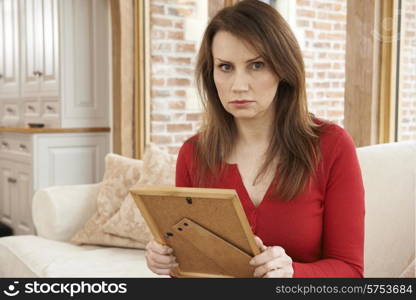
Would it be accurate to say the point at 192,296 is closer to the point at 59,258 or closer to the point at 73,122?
the point at 59,258

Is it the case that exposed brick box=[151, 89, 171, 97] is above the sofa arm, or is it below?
above

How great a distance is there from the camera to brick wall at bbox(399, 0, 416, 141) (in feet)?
6.48

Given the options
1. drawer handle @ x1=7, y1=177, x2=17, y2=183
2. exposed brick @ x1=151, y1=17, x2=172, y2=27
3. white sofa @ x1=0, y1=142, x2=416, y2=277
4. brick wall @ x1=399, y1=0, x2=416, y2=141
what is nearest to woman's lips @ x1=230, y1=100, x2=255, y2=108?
white sofa @ x1=0, y1=142, x2=416, y2=277

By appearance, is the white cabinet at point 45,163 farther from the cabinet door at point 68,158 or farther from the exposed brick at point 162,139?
the exposed brick at point 162,139

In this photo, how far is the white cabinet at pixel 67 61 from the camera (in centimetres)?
381

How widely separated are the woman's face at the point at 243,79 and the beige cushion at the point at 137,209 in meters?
1.28

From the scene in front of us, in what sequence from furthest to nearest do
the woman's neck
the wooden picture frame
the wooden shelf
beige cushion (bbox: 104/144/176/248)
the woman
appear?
the wooden shelf, beige cushion (bbox: 104/144/176/248), the woman's neck, the woman, the wooden picture frame

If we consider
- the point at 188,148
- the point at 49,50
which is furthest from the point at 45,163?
the point at 188,148

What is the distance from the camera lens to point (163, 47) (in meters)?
3.56

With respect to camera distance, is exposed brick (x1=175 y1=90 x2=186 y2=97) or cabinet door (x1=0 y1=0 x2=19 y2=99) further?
cabinet door (x1=0 y1=0 x2=19 y2=99)

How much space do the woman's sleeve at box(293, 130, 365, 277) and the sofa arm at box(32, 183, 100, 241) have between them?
6.02 ft

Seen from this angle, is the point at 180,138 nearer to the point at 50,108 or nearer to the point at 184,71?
the point at 184,71

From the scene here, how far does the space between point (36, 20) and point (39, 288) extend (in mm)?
3031

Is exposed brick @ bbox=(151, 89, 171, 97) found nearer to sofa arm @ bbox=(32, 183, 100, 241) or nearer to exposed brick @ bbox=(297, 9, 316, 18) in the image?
sofa arm @ bbox=(32, 183, 100, 241)
